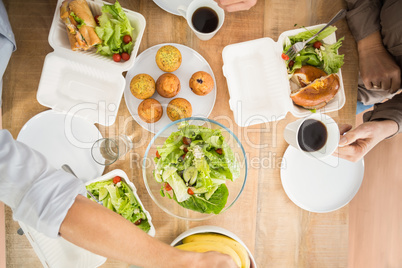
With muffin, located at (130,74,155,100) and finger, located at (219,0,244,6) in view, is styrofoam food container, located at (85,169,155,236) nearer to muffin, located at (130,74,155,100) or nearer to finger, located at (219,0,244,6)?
muffin, located at (130,74,155,100)

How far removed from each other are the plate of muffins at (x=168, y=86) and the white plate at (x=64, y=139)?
204 mm

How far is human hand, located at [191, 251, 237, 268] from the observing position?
31.4 inches

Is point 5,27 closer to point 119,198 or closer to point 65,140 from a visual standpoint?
point 65,140

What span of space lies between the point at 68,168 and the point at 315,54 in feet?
3.39

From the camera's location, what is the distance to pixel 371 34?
1.09 metres

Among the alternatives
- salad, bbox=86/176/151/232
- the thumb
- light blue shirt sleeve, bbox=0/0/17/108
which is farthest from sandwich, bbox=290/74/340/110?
light blue shirt sleeve, bbox=0/0/17/108

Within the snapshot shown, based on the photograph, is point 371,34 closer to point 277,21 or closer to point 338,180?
point 277,21

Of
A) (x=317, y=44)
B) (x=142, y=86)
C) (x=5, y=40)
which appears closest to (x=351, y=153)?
(x=317, y=44)

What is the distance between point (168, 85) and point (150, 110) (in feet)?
0.38

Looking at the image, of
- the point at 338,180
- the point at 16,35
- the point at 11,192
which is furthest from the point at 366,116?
the point at 16,35

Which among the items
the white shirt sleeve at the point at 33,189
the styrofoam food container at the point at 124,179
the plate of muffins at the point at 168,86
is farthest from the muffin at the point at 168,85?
the white shirt sleeve at the point at 33,189

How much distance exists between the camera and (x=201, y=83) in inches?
39.1

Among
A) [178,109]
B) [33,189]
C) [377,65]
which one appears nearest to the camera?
[33,189]

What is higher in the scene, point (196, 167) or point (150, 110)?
point (150, 110)
